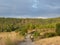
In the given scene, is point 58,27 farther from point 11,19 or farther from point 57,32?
point 11,19

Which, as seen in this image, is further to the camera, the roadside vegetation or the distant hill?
the distant hill

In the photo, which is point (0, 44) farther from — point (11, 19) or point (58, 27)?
point (11, 19)

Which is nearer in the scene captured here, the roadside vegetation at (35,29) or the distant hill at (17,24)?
the roadside vegetation at (35,29)

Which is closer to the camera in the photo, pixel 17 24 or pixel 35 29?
pixel 35 29

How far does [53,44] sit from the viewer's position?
92.4 ft

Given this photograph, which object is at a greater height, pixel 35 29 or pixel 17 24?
pixel 35 29

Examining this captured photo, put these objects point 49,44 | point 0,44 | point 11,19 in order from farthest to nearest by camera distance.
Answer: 1. point 11,19
2. point 49,44
3. point 0,44

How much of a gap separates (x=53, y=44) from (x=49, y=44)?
797 mm

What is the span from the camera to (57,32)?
47.7 meters

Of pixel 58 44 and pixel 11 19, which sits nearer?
pixel 58 44

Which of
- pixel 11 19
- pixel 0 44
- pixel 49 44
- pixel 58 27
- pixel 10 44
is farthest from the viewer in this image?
pixel 11 19

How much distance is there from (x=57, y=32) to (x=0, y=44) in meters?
24.6

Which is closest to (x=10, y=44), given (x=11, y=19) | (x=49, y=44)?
(x=49, y=44)

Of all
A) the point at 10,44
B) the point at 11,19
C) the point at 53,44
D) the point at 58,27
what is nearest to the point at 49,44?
the point at 53,44
